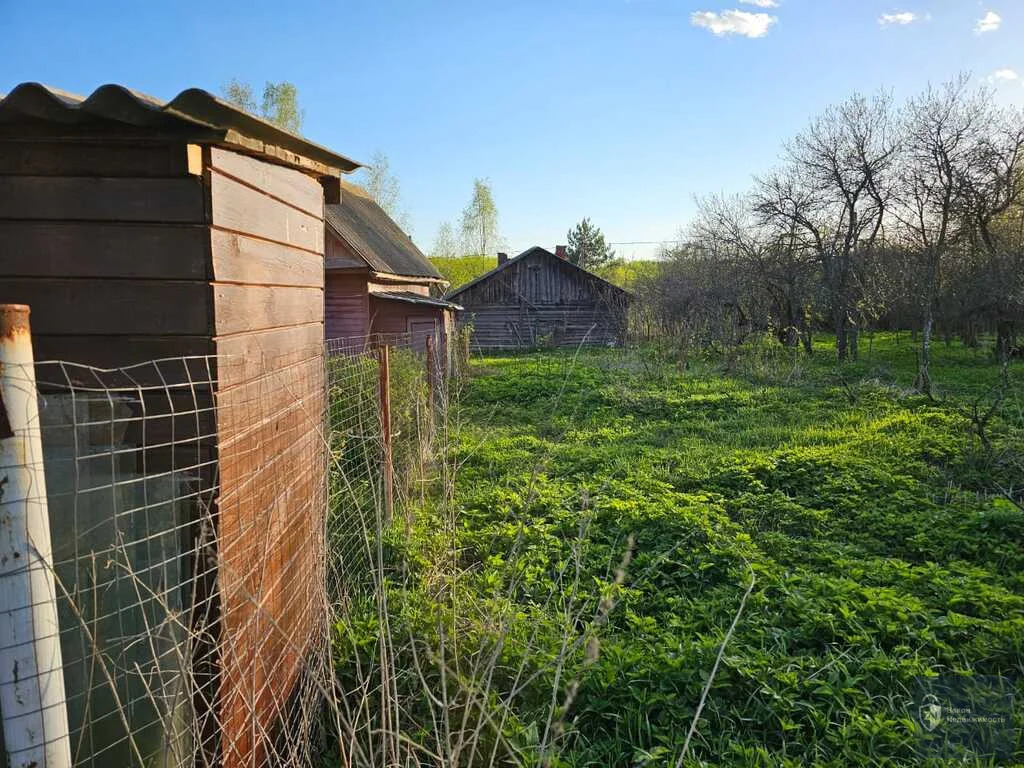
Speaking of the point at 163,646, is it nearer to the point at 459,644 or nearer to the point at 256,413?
the point at 256,413

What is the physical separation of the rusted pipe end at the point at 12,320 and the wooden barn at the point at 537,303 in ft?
97.4

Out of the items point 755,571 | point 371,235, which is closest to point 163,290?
point 755,571

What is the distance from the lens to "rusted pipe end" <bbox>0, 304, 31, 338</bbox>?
157 cm

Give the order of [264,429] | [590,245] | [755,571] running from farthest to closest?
[590,245] → [755,571] → [264,429]

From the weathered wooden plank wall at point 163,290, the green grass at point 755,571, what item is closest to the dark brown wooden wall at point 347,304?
the green grass at point 755,571

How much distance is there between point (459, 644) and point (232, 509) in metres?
1.61

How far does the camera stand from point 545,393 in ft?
46.1

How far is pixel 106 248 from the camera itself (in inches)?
90.9

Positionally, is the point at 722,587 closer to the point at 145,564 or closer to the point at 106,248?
the point at 145,564

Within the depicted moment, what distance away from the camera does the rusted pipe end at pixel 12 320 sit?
1.57m

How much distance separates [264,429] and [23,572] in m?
1.36

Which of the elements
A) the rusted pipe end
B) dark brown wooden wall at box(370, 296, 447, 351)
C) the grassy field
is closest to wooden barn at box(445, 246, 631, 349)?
dark brown wooden wall at box(370, 296, 447, 351)

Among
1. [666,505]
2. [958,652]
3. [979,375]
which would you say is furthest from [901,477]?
[979,375]

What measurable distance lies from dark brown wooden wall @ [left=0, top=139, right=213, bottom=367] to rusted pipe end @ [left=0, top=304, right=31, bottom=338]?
0.71 metres
